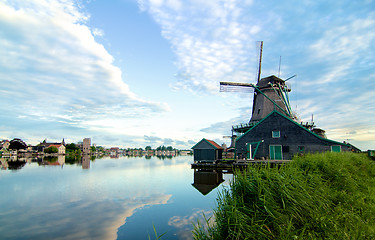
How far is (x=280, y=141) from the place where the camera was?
987 inches

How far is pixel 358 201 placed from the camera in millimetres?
6336

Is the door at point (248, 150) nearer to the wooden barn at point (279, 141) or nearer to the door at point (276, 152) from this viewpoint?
the wooden barn at point (279, 141)

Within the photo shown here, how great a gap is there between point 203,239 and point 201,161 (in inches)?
1045

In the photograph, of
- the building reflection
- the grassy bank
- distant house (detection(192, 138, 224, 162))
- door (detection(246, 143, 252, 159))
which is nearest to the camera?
the grassy bank

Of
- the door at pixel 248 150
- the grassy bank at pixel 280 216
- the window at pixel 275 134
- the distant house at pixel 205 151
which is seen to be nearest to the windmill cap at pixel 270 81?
the window at pixel 275 134

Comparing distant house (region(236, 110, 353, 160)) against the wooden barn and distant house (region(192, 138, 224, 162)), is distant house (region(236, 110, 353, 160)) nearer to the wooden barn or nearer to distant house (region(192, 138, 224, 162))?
the wooden barn

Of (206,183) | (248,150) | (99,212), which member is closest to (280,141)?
(248,150)

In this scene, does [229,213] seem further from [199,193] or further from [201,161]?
[201,161]

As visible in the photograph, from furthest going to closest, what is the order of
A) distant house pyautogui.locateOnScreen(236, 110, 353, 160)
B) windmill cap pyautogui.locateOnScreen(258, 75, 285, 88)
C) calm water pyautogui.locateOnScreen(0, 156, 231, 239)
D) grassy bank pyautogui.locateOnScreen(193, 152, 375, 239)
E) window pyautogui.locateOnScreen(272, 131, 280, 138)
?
windmill cap pyautogui.locateOnScreen(258, 75, 285, 88) < window pyautogui.locateOnScreen(272, 131, 280, 138) < distant house pyautogui.locateOnScreen(236, 110, 353, 160) < calm water pyautogui.locateOnScreen(0, 156, 231, 239) < grassy bank pyautogui.locateOnScreen(193, 152, 375, 239)

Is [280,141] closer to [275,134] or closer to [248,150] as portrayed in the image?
[275,134]

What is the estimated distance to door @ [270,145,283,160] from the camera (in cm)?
2500

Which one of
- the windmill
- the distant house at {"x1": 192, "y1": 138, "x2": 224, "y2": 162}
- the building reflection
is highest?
the windmill

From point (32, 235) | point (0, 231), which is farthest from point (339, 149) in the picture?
point (0, 231)

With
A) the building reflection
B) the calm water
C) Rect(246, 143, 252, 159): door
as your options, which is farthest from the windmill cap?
the calm water
